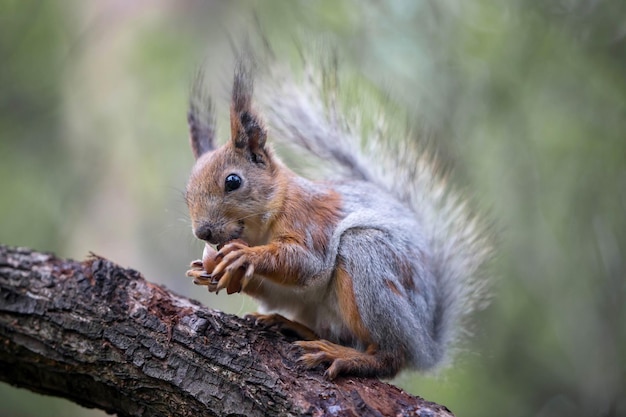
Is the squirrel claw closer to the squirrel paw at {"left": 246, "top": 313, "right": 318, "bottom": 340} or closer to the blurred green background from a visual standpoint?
the squirrel paw at {"left": 246, "top": 313, "right": 318, "bottom": 340}

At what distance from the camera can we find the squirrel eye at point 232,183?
2.56 meters

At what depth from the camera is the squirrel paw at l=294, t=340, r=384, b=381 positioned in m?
2.31

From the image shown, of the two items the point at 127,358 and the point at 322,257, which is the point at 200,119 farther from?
the point at 127,358

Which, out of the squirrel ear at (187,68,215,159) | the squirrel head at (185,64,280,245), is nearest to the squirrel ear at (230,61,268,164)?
the squirrel head at (185,64,280,245)

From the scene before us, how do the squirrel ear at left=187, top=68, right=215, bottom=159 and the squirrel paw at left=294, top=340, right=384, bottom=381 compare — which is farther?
the squirrel ear at left=187, top=68, right=215, bottom=159

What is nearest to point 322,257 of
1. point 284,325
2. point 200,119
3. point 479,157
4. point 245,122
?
point 284,325

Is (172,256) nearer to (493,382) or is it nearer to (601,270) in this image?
(493,382)

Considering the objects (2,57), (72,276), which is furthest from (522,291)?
(2,57)

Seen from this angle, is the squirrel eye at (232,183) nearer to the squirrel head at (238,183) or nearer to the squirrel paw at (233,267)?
the squirrel head at (238,183)

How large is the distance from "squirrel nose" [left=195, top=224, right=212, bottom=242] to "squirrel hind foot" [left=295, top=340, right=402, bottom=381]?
571 mm

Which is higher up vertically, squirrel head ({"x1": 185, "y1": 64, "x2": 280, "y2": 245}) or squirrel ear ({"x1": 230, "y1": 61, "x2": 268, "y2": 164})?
squirrel ear ({"x1": 230, "y1": 61, "x2": 268, "y2": 164})

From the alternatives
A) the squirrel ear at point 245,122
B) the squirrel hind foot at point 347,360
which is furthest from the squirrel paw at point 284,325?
the squirrel ear at point 245,122

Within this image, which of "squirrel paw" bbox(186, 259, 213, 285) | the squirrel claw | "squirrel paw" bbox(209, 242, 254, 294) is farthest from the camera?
the squirrel claw

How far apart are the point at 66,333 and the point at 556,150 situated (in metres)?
3.50
